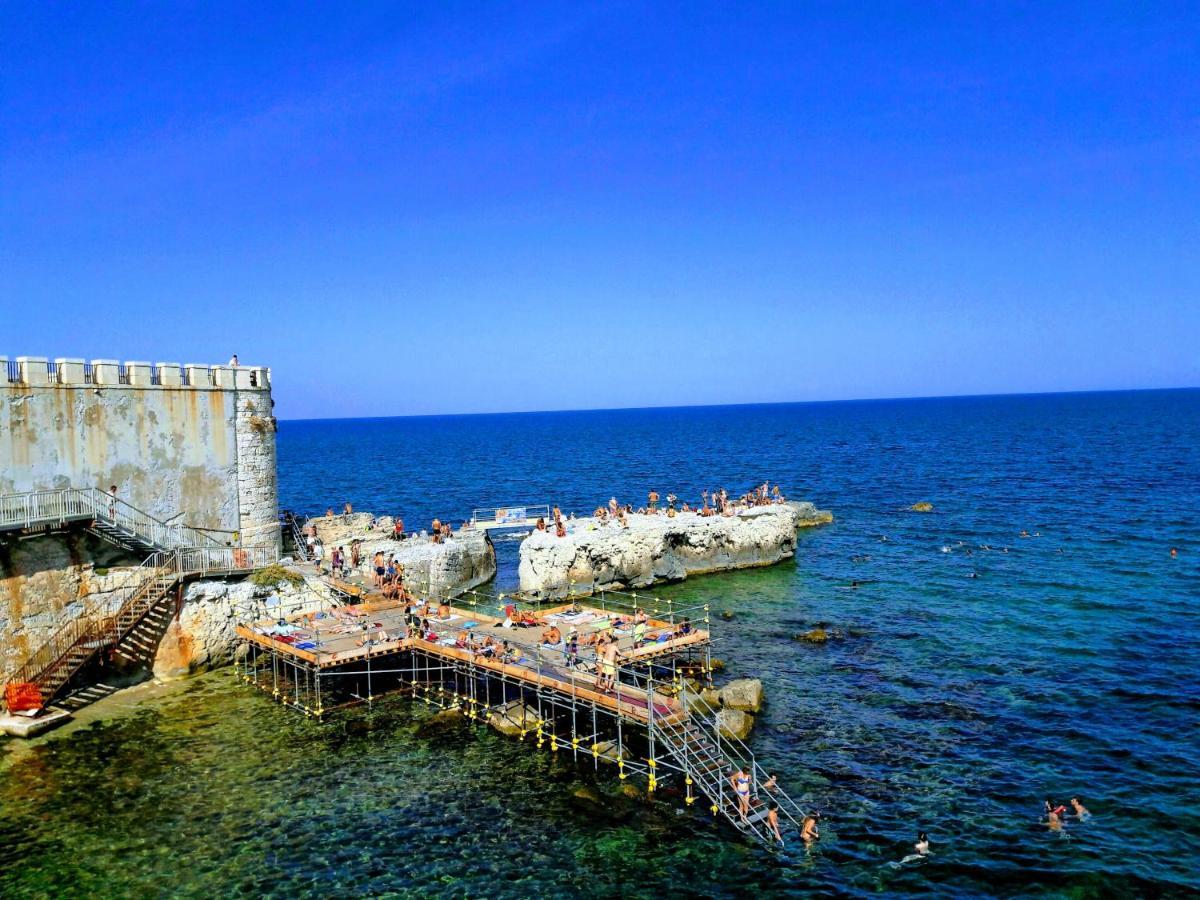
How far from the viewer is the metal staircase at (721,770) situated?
20172 mm

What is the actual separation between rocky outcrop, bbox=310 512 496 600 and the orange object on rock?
12785mm

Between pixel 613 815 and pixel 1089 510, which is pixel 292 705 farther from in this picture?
pixel 1089 510

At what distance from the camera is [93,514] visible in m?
28.3

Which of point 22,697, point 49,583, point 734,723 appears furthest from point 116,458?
point 734,723

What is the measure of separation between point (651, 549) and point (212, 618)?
21.0m

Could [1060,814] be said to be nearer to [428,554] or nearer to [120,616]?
[428,554]

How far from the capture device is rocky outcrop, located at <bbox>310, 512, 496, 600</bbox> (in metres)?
39.3

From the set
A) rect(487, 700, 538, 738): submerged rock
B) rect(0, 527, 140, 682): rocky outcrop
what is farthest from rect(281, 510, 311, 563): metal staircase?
rect(487, 700, 538, 738): submerged rock

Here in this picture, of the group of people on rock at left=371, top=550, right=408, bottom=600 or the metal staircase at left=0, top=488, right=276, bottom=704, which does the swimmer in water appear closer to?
the group of people on rock at left=371, top=550, right=408, bottom=600

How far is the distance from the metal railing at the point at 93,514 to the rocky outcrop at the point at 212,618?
7.36 ft

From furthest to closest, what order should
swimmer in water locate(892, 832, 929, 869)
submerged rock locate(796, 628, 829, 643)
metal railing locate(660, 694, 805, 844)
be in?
submerged rock locate(796, 628, 829, 643), metal railing locate(660, 694, 805, 844), swimmer in water locate(892, 832, 929, 869)

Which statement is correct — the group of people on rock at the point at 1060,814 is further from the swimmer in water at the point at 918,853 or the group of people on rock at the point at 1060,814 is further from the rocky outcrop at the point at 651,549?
the rocky outcrop at the point at 651,549

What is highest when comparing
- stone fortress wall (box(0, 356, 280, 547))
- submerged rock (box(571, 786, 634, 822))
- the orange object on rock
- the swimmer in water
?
stone fortress wall (box(0, 356, 280, 547))

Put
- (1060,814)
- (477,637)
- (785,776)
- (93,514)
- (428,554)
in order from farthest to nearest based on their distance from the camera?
(428,554) < (477,637) < (93,514) < (785,776) < (1060,814)
